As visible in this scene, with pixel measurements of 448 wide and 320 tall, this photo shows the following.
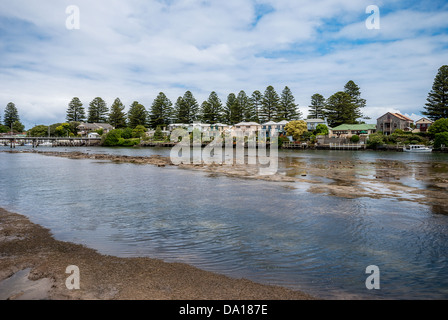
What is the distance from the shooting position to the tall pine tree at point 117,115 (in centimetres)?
11519

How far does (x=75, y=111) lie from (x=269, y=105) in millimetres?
82280

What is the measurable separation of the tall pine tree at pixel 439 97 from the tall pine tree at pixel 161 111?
85317mm

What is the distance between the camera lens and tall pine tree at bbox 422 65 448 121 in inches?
3000

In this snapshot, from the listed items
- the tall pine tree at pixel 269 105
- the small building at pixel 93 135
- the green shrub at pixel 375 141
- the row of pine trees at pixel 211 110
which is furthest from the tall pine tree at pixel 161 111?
the green shrub at pixel 375 141

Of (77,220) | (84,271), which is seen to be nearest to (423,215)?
(84,271)

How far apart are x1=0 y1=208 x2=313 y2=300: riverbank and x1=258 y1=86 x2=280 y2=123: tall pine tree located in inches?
3916

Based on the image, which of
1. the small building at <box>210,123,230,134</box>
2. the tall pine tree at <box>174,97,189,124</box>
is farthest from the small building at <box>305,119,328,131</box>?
the tall pine tree at <box>174,97,189,124</box>

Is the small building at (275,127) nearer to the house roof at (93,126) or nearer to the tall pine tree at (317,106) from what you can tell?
the tall pine tree at (317,106)

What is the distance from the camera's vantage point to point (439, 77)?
76.8m

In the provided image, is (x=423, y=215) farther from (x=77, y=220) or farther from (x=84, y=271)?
(x=77, y=220)

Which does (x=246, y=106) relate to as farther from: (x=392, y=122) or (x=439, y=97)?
(x=439, y=97)

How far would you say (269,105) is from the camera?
102750 mm

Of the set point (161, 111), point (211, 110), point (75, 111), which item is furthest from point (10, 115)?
point (211, 110)
